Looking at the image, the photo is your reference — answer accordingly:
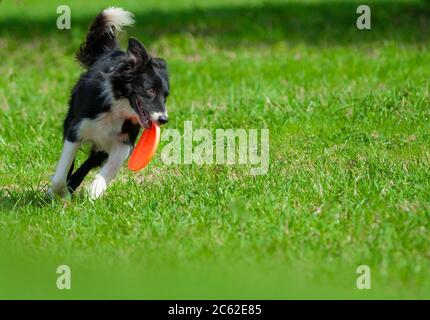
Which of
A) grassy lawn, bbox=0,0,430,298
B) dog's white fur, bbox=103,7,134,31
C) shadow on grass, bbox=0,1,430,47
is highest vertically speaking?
shadow on grass, bbox=0,1,430,47

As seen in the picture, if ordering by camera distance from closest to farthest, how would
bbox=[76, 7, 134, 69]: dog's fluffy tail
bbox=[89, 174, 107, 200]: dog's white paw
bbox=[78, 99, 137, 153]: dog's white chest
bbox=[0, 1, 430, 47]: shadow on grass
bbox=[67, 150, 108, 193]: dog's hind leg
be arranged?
bbox=[89, 174, 107, 200]: dog's white paw → bbox=[78, 99, 137, 153]: dog's white chest → bbox=[67, 150, 108, 193]: dog's hind leg → bbox=[76, 7, 134, 69]: dog's fluffy tail → bbox=[0, 1, 430, 47]: shadow on grass

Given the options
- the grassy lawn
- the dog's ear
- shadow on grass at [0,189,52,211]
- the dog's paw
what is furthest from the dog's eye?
shadow on grass at [0,189,52,211]

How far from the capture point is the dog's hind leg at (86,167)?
777cm

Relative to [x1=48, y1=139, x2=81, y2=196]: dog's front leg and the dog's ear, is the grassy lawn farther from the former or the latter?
the dog's ear

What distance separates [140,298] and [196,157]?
340 cm

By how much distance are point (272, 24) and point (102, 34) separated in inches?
386

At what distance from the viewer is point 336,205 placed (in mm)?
6297

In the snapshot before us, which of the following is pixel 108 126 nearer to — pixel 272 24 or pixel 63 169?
pixel 63 169

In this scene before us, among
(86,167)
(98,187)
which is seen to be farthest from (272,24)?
(98,187)

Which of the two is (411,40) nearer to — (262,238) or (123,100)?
(123,100)

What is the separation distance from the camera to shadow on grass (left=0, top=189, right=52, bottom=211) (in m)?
7.10

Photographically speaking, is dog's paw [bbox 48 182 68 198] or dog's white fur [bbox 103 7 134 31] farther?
dog's white fur [bbox 103 7 134 31]

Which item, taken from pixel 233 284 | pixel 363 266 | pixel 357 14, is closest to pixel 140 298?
pixel 233 284

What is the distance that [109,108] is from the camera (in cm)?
726
